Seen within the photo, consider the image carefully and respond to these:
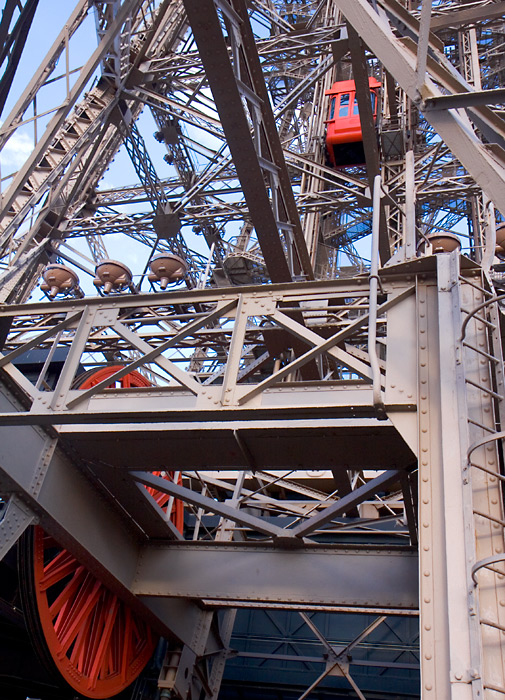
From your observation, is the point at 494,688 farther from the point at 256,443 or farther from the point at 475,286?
the point at 256,443

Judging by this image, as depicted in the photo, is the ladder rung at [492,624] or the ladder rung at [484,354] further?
the ladder rung at [484,354]

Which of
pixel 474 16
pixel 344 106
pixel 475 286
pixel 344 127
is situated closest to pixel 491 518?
pixel 475 286

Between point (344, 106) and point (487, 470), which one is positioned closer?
point (487, 470)

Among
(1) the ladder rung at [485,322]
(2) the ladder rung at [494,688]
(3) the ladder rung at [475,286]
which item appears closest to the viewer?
(2) the ladder rung at [494,688]

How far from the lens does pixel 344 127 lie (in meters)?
21.9

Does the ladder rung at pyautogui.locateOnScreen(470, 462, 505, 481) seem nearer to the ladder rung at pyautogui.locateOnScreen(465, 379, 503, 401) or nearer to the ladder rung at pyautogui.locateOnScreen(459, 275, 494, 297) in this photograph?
the ladder rung at pyautogui.locateOnScreen(465, 379, 503, 401)

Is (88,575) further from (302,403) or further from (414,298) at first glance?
(414,298)

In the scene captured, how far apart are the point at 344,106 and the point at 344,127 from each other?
1023mm

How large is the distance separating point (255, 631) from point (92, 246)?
13.0 m

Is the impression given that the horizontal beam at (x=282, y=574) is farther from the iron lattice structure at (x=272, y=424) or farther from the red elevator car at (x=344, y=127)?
the red elevator car at (x=344, y=127)

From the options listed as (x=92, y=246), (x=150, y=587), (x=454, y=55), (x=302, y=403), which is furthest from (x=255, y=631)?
(x=454, y=55)

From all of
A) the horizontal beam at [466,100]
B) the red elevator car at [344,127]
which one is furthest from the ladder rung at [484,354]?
the red elevator car at [344,127]

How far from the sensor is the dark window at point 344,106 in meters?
22.1

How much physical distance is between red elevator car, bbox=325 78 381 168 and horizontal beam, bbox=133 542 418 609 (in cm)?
1568
